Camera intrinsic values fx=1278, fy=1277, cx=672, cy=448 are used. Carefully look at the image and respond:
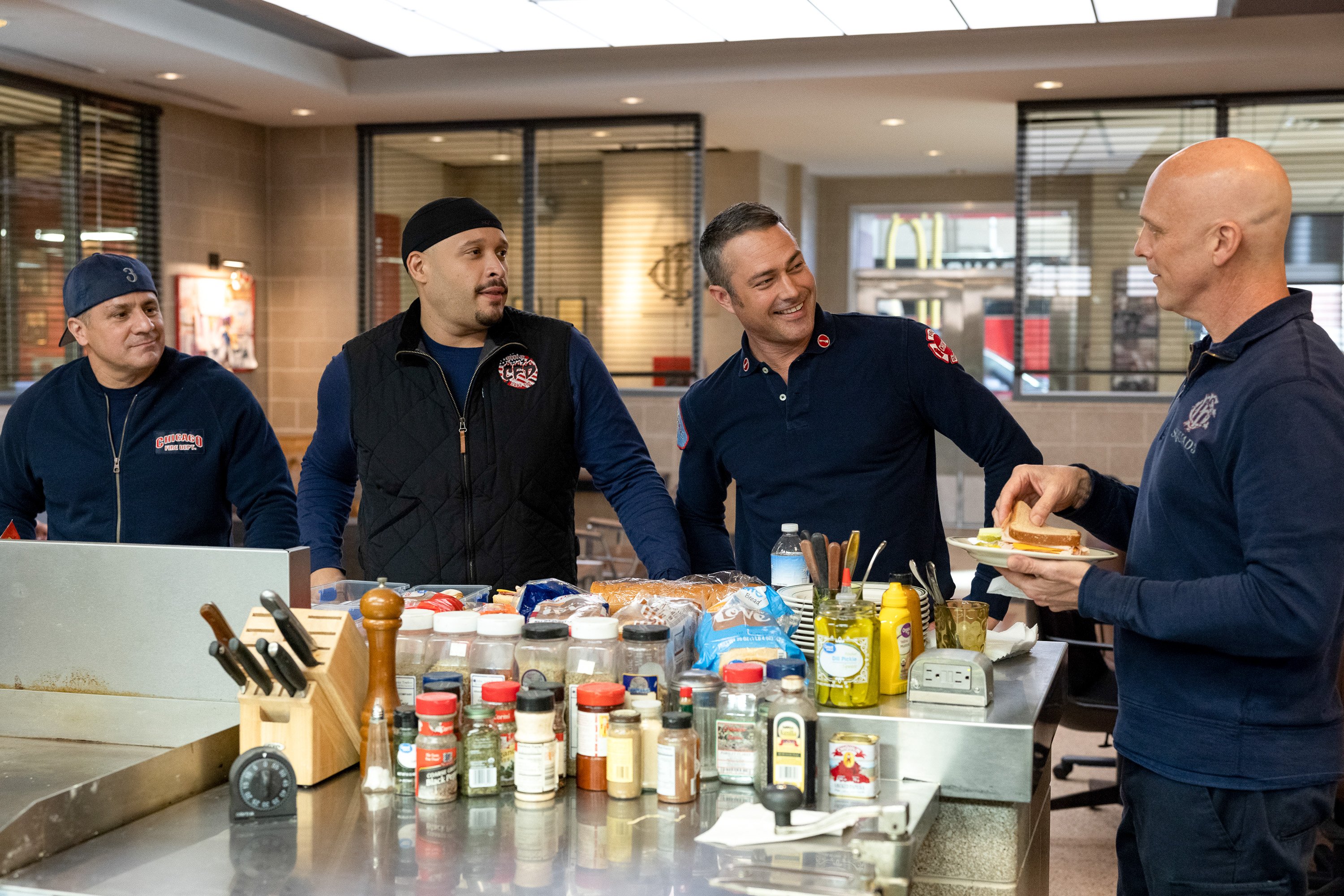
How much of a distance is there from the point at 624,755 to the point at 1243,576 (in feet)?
2.70

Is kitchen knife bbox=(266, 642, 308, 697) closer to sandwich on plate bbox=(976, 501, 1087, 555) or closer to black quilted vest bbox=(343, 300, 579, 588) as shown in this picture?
sandwich on plate bbox=(976, 501, 1087, 555)

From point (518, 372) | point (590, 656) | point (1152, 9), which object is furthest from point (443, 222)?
point (1152, 9)

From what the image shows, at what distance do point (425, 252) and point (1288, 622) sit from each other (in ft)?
6.31

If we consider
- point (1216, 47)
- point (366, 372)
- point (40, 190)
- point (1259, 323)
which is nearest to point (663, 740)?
point (1259, 323)

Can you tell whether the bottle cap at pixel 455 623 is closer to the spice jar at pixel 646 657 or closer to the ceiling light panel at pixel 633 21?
the spice jar at pixel 646 657

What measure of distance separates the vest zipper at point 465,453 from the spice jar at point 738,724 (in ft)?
4.03

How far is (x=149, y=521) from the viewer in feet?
9.73

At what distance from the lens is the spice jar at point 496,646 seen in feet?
5.65

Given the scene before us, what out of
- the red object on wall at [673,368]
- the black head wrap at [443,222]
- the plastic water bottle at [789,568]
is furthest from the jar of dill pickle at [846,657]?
the red object on wall at [673,368]

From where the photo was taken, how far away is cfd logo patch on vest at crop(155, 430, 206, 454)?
2.98 m

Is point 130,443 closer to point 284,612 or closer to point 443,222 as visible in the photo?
point 443,222

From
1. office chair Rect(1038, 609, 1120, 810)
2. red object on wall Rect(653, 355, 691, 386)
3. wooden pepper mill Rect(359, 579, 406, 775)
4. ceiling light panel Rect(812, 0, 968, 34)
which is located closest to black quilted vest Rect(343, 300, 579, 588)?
wooden pepper mill Rect(359, 579, 406, 775)

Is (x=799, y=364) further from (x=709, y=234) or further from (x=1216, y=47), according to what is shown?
(x=1216, y=47)

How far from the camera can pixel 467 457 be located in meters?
2.73
